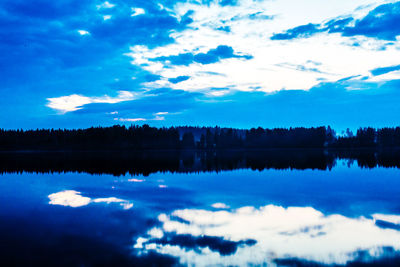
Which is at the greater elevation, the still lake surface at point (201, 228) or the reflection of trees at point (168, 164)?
the reflection of trees at point (168, 164)

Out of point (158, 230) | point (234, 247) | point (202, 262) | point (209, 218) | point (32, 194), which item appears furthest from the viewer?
point (32, 194)

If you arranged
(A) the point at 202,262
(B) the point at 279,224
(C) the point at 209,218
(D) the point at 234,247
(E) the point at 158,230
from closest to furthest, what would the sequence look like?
(A) the point at 202,262, (D) the point at 234,247, (E) the point at 158,230, (B) the point at 279,224, (C) the point at 209,218

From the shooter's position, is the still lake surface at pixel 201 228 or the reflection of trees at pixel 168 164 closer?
the still lake surface at pixel 201 228

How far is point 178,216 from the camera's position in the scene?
1964cm

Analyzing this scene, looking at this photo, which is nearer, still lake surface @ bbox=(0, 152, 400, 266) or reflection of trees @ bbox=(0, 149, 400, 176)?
still lake surface @ bbox=(0, 152, 400, 266)

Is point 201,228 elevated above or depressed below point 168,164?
below

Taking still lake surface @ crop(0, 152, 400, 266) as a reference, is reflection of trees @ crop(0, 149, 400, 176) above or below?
above

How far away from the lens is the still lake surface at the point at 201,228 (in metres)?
12.5

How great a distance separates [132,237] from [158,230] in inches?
63.5

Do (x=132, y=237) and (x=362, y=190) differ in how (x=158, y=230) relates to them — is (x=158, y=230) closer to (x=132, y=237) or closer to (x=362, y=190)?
(x=132, y=237)

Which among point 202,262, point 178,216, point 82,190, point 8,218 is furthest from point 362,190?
point 8,218

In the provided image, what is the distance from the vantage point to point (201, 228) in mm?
16734

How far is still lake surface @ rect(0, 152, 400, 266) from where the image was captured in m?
12.5

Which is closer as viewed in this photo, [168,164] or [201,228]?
[201,228]
